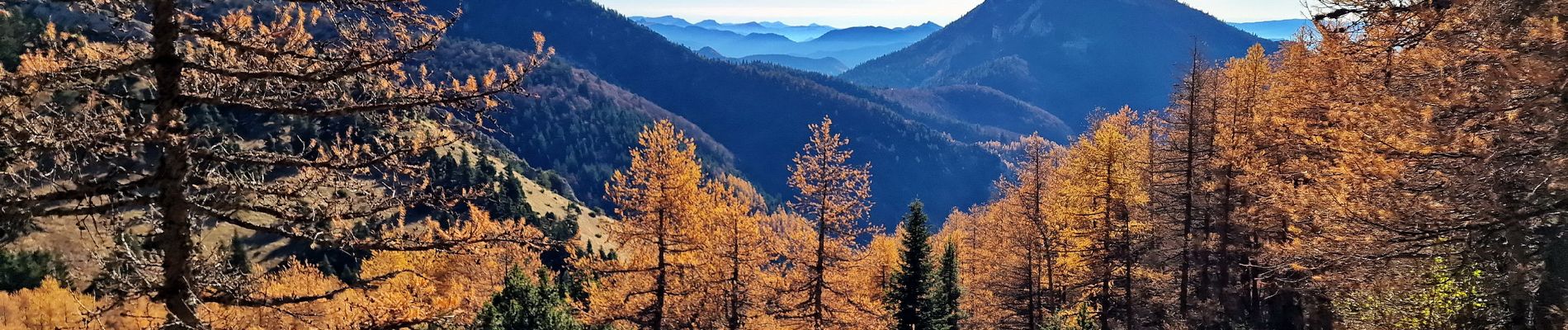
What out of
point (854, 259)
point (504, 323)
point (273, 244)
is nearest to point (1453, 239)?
point (854, 259)

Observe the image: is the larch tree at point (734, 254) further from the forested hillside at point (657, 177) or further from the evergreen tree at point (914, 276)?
the evergreen tree at point (914, 276)

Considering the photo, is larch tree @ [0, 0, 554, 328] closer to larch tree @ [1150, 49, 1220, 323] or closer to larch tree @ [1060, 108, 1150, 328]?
larch tree @ [1060, 108, 1150, 328]

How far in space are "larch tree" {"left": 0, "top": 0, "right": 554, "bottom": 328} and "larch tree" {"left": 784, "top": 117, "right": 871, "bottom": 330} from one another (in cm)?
1455

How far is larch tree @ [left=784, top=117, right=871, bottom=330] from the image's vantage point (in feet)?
69.5

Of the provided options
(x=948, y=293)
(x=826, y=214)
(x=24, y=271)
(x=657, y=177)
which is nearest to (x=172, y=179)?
(x=657, y=177)

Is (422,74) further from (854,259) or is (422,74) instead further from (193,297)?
(854,259)

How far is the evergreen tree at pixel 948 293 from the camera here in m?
30.6

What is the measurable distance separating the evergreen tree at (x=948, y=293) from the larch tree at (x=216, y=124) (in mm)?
25670

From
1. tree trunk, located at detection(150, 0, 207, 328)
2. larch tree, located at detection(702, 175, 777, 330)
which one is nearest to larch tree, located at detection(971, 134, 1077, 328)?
larch tree, located at detection(702, 175, 777, 330)

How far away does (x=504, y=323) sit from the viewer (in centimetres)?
2595

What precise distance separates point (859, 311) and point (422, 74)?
18.2m

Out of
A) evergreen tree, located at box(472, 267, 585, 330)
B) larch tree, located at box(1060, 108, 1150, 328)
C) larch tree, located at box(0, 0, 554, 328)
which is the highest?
larch tree, located at box(1060, 108, 1150, 328)

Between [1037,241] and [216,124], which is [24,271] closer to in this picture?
[216,124]

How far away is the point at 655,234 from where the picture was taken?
774 inches
